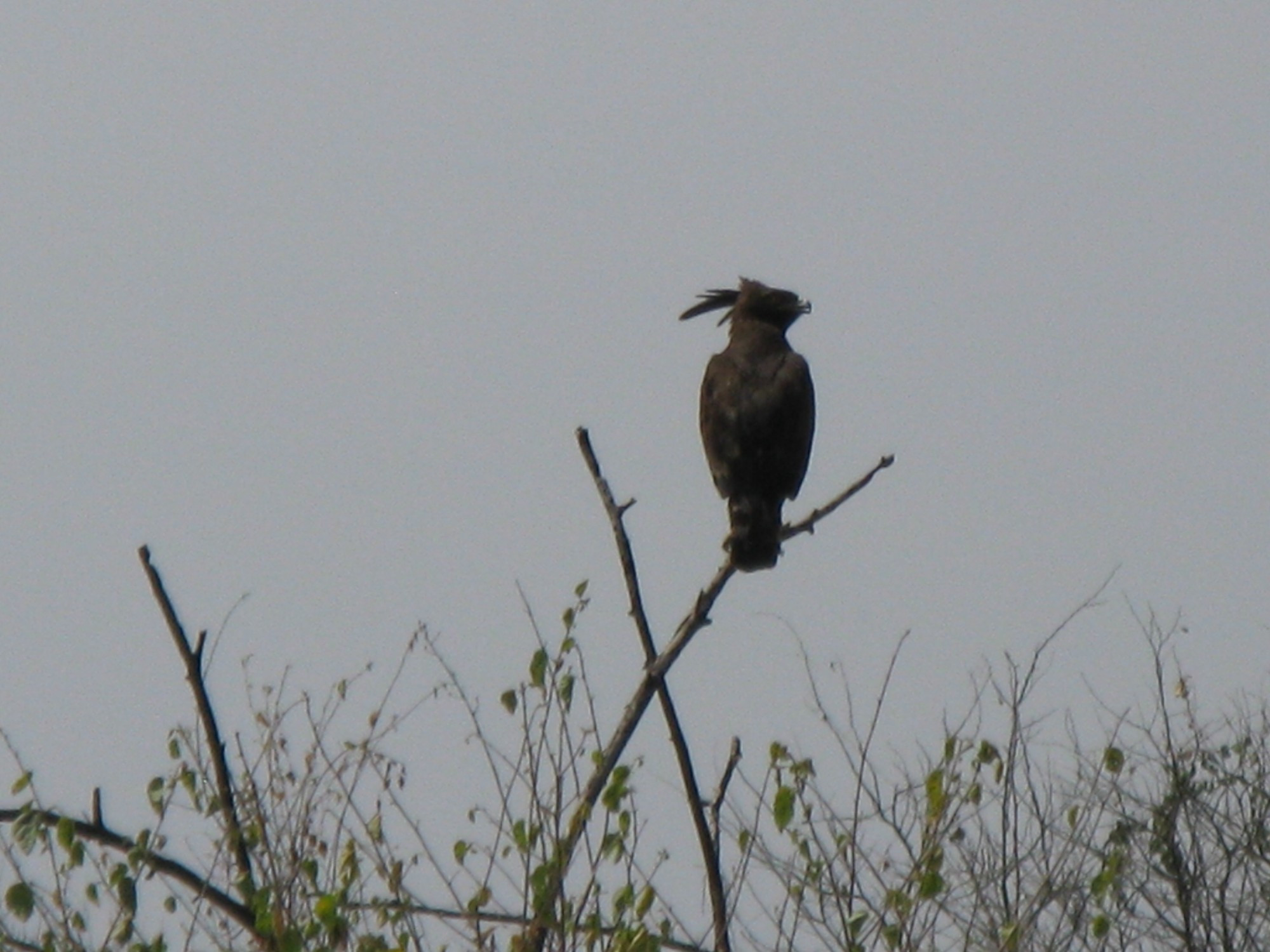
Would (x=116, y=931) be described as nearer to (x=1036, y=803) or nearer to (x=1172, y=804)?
(x=1036, y=803)

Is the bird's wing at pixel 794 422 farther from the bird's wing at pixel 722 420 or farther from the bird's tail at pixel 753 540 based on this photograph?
the bird's tail at pixel 753 540

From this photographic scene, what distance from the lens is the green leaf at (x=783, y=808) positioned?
5.86 metres

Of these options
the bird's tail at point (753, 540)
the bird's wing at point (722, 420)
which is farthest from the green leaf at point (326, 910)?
the bird's wing at point (722, 420)

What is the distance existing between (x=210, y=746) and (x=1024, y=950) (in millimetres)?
4933

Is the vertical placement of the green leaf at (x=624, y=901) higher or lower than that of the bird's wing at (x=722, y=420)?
lower

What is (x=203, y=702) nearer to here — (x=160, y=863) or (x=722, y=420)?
(x=160, y=863)

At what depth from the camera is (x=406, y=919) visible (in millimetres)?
5953

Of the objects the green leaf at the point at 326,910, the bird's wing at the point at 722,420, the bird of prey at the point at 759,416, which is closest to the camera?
the green leaf at the point at 326,910

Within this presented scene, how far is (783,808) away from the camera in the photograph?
588cm

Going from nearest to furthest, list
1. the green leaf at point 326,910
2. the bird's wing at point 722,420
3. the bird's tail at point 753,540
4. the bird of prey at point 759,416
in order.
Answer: the green leaf at point 326,910, the bird's tail at point 753,540, the bird of prey at point 759,416, the bird's wing at point 722,420

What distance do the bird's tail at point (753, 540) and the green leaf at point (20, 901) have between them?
384 centimetres

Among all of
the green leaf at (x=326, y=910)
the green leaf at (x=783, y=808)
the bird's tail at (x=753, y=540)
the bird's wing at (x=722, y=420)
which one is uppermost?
the bird's wing at (x=722, y=420)

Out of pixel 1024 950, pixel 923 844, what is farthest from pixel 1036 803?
pixel 923 844

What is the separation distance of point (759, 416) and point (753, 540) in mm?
1011
